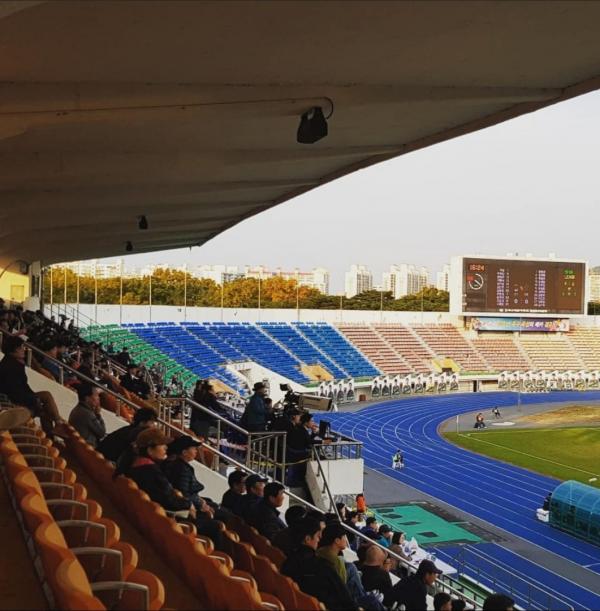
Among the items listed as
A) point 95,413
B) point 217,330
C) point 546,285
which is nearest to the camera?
point 95,413

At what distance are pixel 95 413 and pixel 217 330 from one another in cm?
3648

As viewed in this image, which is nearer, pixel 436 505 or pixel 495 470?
pixel 436 505

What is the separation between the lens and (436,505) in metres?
19.7

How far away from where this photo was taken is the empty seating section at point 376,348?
45906 mm

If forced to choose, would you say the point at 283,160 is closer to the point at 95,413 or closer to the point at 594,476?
the point at 95,413

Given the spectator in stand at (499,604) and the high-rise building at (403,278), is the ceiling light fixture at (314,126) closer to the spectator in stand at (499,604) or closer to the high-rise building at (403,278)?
the spectator in stand at (499,604)

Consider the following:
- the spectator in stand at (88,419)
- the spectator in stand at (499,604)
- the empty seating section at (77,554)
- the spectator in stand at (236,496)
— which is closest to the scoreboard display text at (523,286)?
the spectator in stand at (88,419)

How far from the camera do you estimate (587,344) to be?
172 ft

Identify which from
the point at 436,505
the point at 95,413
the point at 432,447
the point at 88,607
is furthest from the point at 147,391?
the point at 432,447

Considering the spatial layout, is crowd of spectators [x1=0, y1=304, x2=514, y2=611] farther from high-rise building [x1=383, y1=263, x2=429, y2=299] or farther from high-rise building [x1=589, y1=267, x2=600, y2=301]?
high-rise building [x1=589, y1=267, x2=600, y2=301]

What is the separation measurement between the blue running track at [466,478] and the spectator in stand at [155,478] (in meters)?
10.6

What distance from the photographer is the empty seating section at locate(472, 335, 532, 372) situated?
48.9m

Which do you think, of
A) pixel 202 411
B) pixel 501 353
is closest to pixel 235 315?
pixel 501 353

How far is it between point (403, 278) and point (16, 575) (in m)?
132
